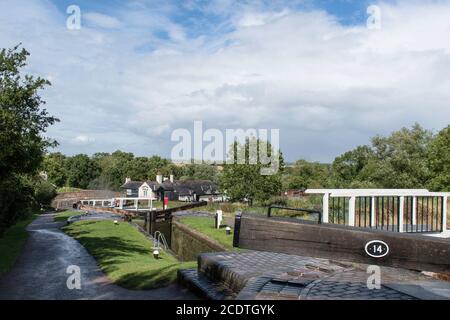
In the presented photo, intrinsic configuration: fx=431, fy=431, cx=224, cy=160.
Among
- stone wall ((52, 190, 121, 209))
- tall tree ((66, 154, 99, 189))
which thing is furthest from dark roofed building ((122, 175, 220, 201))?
tall tree ((66, 154, 99, 189))

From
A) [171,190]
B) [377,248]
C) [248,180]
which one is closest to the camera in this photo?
[377,248]

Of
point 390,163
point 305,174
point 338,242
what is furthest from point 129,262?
point 305,174

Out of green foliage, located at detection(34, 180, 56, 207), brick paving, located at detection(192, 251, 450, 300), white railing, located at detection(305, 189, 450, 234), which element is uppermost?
white railing, located at detection(305, 189, 450, 234)

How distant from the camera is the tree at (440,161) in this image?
4322 cm

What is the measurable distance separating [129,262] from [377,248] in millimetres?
11884

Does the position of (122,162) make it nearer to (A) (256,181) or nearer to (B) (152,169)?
(B) (152,169)

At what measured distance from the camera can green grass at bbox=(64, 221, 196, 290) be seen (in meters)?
10.8

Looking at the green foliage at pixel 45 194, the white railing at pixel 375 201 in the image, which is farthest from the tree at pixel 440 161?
the green foliage at pixel 45 194

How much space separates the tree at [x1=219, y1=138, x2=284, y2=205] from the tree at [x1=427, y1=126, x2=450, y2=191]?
1643 cm

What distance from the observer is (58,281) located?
11.1 metres

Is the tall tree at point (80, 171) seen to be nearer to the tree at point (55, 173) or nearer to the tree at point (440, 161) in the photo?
the tree at point (55, 173)

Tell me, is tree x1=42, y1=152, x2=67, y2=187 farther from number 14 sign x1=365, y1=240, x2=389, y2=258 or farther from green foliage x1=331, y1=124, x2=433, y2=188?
number 14 sign x1=365, y1=240, x2=389, y2=258

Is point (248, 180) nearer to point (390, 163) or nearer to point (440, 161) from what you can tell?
point (390, 163)

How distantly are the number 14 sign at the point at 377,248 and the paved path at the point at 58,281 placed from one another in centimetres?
669
